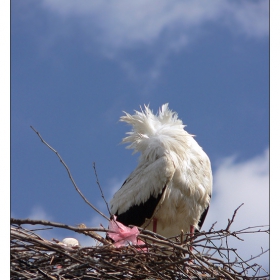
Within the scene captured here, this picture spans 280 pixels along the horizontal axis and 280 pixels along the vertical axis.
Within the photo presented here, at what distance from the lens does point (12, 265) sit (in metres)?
3.21

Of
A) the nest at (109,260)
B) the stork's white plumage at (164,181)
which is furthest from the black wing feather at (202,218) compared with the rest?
the nest at (109,260)

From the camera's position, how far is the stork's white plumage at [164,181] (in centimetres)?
530

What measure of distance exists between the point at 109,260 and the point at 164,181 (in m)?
1.72

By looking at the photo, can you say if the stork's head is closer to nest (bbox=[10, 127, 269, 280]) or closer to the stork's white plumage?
the stork's white plumage

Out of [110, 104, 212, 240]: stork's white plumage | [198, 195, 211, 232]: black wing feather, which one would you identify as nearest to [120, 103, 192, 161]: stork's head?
[110, 104, 212, 240]: stork's white plumage

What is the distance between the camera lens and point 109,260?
11.7ft

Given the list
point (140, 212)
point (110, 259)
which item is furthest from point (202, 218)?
point (110, 259)

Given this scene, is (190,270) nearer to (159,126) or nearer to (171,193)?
(171,193)

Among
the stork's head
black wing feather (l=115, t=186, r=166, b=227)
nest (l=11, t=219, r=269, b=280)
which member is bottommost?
nest (l=11, t=219, r=269, b=280)

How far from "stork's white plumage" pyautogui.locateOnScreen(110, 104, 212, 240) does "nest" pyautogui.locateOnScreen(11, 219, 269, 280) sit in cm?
134

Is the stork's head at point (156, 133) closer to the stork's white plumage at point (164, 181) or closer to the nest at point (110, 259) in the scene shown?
the stork's white plumage at point (164, 181)

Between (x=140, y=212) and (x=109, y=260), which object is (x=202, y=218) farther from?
(x=109, y=260)

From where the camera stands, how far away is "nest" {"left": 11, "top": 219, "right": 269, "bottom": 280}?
3283 mm

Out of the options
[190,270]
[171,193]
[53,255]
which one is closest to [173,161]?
[171,193]
